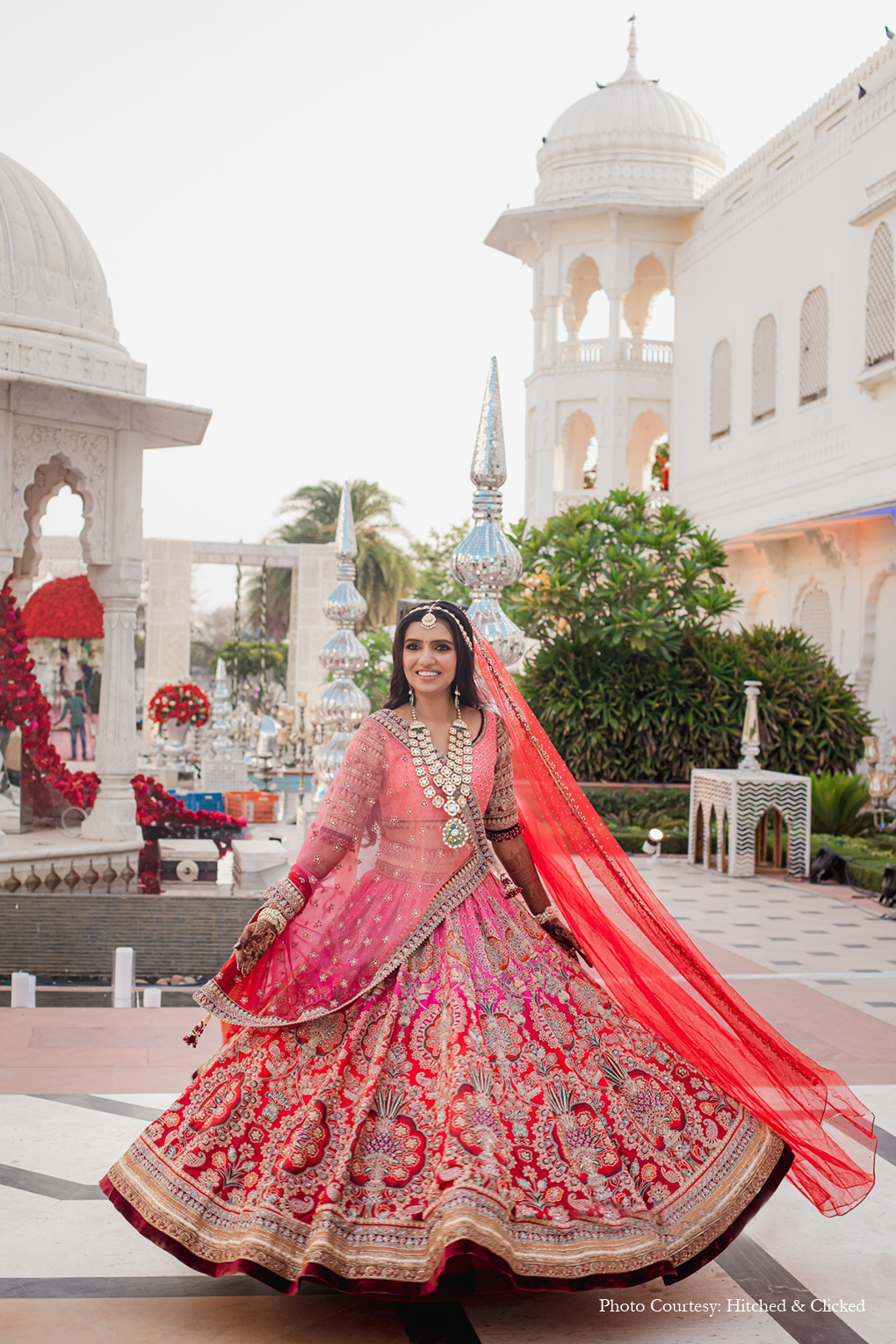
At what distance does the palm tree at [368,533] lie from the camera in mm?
26656

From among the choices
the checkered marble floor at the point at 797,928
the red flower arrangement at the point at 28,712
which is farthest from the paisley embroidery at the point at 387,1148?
the red flower arrangement at the point at 28,712

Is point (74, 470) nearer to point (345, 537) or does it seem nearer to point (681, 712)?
point (345, 537)

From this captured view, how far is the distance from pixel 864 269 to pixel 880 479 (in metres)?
2.18

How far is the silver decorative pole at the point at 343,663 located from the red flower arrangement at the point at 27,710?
1243 millimetres

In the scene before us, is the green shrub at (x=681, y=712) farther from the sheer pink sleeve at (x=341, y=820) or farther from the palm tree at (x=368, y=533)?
the palm tree at (x=368, y=533)

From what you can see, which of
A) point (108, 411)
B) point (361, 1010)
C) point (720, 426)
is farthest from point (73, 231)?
point (720, 426)

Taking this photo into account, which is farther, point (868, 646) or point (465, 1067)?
point (868, 646)

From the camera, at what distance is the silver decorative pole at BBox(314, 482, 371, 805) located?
6.64 m

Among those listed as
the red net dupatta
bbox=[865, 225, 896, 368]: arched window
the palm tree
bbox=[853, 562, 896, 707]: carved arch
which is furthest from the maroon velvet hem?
the palm tree

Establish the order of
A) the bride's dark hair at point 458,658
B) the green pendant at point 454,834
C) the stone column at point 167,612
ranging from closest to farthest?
the green pendant at point 454,834, the bride's dark hair at point 458,658, the stone column at point 167,612

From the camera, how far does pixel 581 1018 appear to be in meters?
2.48

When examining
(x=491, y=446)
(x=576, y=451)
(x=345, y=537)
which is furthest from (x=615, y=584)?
(x=576, y=451)

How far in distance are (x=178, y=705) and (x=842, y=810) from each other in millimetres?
6712

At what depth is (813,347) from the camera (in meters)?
14.5
